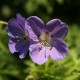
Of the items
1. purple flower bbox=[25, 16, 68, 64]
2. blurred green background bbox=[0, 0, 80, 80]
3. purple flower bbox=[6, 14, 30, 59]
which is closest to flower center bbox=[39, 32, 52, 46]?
purple flower bbox=[25, 16, 68, 64]

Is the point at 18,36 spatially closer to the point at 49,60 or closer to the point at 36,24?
the point at 36,24

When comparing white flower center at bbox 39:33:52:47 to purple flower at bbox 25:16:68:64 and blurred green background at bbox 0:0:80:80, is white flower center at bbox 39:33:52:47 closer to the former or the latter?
purple flower at bbox 25:16:68:64

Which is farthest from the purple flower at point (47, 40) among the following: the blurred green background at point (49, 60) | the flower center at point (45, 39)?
the blurred green background at point (49, 60)

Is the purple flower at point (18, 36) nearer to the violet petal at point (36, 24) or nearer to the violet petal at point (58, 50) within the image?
the violet petal at point (36, 24)

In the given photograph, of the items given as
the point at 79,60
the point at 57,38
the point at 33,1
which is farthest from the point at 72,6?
the point at 57,38

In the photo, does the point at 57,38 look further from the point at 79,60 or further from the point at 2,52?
the point at 2,52
